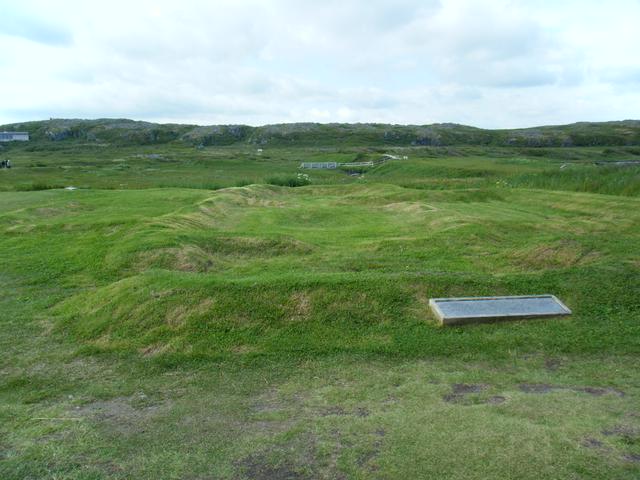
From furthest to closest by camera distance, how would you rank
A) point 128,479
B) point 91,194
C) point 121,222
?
point 91,194 < point 121,222 < point 128,479

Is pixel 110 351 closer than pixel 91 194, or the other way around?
pixel 110 351

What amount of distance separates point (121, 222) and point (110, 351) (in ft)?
35.2

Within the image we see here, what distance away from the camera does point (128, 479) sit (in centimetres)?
563

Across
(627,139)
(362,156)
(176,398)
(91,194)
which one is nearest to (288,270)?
(176,398)

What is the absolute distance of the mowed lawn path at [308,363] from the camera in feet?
19.4

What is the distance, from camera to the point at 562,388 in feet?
24.6

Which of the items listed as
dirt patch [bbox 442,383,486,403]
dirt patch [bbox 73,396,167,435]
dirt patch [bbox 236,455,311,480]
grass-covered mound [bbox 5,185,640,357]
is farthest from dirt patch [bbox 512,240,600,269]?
dirt patch [bbox 73,396,167,435]

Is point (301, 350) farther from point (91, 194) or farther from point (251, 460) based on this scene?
point (91, 194)

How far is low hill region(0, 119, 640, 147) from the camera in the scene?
331ft

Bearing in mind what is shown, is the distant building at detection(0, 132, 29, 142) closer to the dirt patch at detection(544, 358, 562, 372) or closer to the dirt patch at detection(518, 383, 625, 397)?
the dirt patch at detection(544, 358, 562, 372)

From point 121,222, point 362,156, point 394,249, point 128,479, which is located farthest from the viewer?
point 362,156

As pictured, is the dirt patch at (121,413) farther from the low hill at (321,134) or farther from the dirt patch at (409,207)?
the low hill at (321,134)

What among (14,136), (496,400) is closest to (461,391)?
(496,400)

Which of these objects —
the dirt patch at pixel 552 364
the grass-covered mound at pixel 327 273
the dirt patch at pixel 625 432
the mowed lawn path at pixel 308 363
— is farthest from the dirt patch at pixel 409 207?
the dirt patch at pixel 625 432
